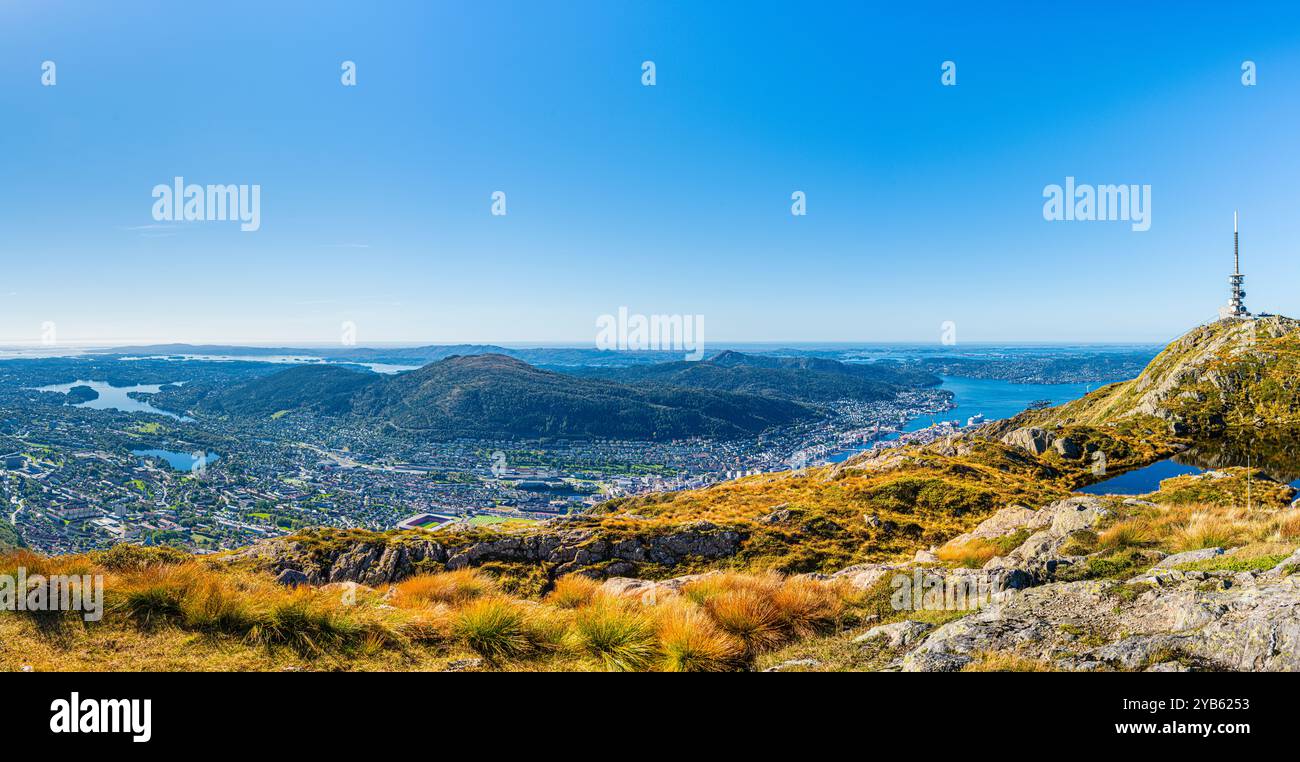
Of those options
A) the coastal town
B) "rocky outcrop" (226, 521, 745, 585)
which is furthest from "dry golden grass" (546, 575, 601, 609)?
the coastal town

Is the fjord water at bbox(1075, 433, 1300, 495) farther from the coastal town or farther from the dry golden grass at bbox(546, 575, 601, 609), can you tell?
the dry golden grass at bbox(546, 575, 601, 609)

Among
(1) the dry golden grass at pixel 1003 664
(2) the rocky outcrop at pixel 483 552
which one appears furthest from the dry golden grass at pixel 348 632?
(2) the rocky outcrop at pixel 483 552

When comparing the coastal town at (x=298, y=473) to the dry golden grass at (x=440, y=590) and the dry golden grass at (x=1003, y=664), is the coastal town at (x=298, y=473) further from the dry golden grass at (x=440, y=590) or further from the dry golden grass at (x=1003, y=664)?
the dry golden grass at (x=1003, y=664)
